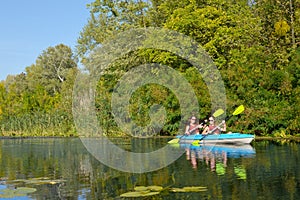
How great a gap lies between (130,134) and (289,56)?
10.8 meters

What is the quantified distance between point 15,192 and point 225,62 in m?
20.9

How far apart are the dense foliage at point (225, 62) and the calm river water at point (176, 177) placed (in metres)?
7.79

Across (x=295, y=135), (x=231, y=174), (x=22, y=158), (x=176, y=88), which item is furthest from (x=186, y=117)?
(x=231, y=174)

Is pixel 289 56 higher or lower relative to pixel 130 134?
higher

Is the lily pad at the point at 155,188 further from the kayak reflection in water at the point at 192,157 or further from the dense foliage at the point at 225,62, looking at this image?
the dense foliage at the point at 225,62

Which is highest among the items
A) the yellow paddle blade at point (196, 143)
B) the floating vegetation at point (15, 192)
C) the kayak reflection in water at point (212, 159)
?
the yellow paddle blade at point (196, 143)

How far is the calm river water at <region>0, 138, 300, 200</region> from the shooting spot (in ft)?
31.6

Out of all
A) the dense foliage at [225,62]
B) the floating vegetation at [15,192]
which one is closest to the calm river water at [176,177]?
the floating vegetation at [15,192]

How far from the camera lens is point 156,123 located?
29.5 meters

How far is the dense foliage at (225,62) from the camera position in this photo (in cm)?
2477

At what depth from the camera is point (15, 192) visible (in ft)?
33.7

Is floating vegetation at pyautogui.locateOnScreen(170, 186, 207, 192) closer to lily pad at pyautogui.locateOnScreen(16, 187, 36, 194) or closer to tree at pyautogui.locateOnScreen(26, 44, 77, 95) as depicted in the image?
lily pad at pyautogui.locateOnScreen(16, 187, 36, 194)

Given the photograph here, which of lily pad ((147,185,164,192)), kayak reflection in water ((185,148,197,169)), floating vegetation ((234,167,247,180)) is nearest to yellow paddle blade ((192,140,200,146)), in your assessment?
kayak reflection in water ((185,148,197,169))

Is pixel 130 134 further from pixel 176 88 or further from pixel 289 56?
pixel 289 56
